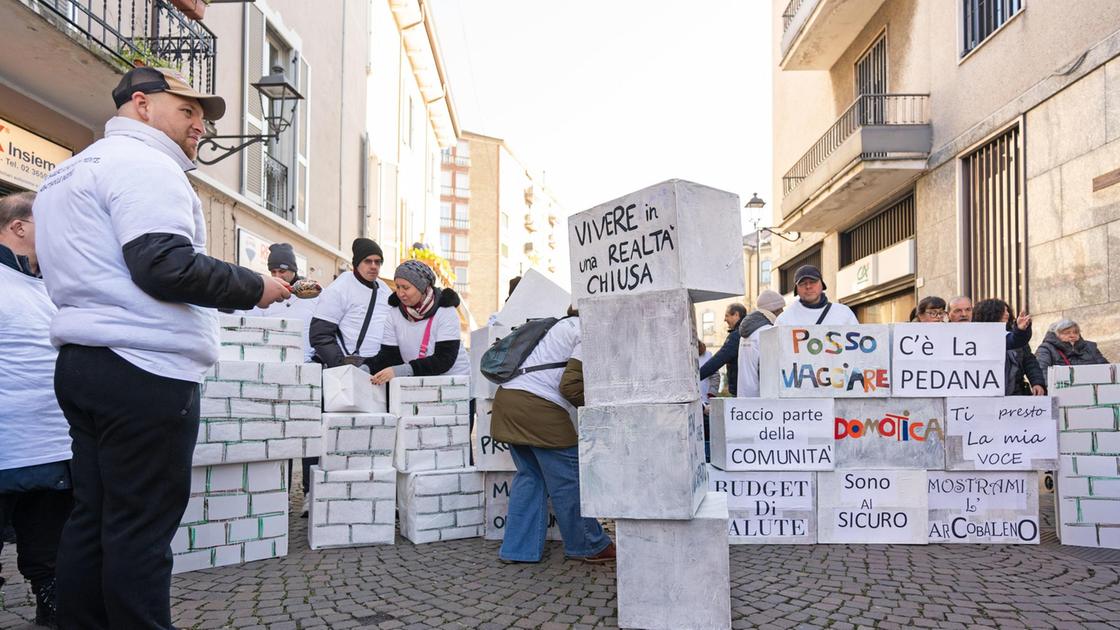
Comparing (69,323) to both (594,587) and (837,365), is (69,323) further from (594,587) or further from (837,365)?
(837,365)

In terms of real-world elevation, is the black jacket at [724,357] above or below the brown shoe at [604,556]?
above

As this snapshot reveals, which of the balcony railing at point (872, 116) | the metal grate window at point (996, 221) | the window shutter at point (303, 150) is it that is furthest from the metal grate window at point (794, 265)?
the window shutter at point (303, 150)

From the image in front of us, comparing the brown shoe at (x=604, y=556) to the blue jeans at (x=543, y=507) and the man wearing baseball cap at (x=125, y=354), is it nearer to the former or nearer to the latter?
the blue jeans at (x=543, y=507)

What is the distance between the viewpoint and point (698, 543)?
13.3ft

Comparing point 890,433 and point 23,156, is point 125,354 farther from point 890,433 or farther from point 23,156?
point 23,156

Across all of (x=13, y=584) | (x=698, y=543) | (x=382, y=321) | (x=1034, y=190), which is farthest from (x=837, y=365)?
(x=1034, y=190)

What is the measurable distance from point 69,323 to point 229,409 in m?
2.63

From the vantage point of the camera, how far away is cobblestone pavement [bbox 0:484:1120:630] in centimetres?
411

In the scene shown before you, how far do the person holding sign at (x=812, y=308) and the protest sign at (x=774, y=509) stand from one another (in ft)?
5.80

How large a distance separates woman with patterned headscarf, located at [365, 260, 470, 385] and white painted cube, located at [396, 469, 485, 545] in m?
0.85

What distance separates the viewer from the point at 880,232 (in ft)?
61.9

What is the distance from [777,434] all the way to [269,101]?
976cm

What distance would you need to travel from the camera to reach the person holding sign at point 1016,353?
7.75 meters

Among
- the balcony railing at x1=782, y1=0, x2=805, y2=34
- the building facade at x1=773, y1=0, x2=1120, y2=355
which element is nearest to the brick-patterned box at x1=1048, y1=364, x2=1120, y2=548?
the building facade at x1=773, y1=0, x2=1120, y2=355
